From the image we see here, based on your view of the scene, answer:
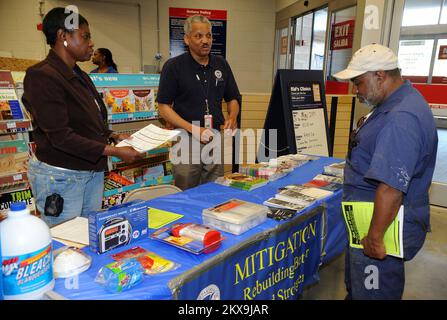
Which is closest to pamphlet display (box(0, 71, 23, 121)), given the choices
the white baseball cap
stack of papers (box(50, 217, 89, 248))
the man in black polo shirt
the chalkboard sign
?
the man in black polo shirt

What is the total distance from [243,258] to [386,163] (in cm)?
68

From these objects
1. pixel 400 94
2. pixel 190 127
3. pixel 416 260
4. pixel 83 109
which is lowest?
pixel 416 260

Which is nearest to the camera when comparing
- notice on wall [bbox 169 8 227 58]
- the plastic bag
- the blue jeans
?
the plastic bag

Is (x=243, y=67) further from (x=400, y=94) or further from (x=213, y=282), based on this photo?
(x=213, y=282)

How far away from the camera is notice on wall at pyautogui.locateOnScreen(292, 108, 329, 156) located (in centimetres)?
350

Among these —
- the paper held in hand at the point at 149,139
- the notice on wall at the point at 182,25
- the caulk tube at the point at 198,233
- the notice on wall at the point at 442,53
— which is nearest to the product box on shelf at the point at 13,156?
the paper held in hand at the point at 149,139

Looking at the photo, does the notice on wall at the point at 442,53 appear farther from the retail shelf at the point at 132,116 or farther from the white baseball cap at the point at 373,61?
the retail shelf at the point at 132,116

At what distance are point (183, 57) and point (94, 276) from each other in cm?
184

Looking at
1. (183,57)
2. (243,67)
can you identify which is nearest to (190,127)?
(183,57)

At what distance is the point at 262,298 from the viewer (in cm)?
155

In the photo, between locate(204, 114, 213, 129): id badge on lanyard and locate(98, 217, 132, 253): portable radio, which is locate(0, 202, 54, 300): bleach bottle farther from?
locate(204, 114, 213, 129): id badge on lanyard

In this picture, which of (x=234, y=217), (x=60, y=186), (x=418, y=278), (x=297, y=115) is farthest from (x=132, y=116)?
(x=418, y=278)

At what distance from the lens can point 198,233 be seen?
131 cm

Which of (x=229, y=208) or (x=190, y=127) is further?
(x=190, y=127)
